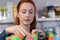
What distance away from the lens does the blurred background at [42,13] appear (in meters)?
1.45

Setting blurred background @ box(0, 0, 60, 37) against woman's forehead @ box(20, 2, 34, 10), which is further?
blurred background @ box(0, 0, 60, 37)

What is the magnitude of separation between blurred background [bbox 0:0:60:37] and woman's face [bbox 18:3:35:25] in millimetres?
666

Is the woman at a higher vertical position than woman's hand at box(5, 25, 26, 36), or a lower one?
higher

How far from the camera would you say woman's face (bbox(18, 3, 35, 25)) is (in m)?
0.76

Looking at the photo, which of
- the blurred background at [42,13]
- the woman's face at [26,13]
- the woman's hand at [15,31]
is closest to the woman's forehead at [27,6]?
the woman's face at [26,13]

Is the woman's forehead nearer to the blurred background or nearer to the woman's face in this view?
the woman's face

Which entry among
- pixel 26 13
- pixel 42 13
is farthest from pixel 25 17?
pixel 42 13

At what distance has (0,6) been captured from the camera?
162cm

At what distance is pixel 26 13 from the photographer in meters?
0.76

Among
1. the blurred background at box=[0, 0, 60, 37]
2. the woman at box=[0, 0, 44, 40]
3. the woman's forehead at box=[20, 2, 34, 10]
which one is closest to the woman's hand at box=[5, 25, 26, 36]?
the woman at box=[0, 0, 44, 40]

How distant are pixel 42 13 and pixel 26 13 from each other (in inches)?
34.0

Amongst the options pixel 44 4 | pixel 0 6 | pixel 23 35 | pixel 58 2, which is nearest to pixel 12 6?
pixel 0 6

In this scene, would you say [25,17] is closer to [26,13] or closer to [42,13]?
→ [26,13]

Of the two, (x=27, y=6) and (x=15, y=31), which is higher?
(x=27, y=6)
